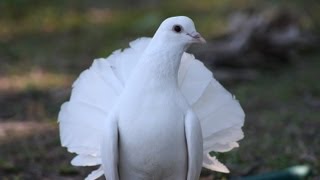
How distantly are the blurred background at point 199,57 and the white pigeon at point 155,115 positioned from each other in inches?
34.4

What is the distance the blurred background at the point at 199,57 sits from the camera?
18.7ft

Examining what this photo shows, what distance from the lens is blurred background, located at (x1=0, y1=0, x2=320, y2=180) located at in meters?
5.70

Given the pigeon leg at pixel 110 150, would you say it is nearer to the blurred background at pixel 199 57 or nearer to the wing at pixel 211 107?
the wing at pixel 211 107

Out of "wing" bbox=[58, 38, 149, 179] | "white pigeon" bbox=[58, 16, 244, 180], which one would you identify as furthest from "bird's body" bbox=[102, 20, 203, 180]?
"wing" bbox=[58, 38, 149, 179]

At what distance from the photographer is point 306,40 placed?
8.64 metres

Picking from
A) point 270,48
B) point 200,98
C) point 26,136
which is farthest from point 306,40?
point 200,98

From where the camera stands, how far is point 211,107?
441cm

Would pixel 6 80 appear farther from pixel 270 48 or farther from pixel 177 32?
pixel 177 32

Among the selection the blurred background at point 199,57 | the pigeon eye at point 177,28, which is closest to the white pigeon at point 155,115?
the pigeon eye at point 177,28

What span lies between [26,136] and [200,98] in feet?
7.14

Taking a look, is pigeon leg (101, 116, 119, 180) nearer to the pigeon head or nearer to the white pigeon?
the white pigeon

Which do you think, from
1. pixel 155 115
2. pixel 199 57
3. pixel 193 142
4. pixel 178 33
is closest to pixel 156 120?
pixel 155 115

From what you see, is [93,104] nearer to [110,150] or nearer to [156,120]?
[110,150]

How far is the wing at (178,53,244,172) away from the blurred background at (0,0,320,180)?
785 millimetres
